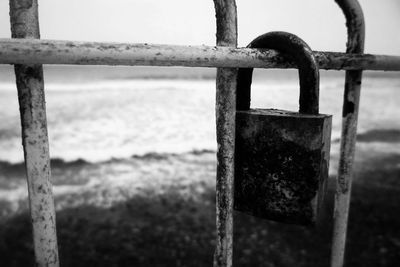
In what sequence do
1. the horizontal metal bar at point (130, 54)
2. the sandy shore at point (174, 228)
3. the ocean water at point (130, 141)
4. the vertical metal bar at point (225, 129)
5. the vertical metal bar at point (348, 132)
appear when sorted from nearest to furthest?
the horizontal metal bar at point (130, 54) → the vertical metal bar at point (225, 129) → the vertical metal bar at point (348, 132) → the sandy shore at point (174, 228) → the ocean water at point (130, 141)

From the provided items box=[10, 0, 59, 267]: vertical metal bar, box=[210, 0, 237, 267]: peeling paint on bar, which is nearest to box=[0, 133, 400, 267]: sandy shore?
box=[210, 0, 237, 267]: peeling paint on bar

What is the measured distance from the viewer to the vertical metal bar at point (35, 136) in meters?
0.55

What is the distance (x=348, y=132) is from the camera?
3.53ft

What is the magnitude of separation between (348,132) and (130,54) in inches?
32.1

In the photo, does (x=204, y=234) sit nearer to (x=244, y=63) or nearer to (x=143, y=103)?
(x=244, y=63)

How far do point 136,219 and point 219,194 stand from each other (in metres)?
2.49

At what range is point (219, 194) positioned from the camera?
755mm

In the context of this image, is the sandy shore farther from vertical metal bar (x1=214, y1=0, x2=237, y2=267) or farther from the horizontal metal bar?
the horizontal metal bar

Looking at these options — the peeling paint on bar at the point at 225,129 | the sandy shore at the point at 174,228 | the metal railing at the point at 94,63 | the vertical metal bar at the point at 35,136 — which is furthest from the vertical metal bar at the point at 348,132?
the sandy shore at the point at 174,228

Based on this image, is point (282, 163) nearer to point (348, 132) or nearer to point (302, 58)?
point (302, 58)

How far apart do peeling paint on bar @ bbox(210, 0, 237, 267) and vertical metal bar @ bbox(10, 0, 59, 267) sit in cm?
35

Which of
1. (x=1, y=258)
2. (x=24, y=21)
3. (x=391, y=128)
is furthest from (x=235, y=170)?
(x=391, y=128)

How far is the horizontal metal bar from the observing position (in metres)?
0.51

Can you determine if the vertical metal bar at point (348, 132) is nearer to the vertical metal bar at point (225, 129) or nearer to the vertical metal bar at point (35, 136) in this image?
the vertical metal bar at point (225, 129)
